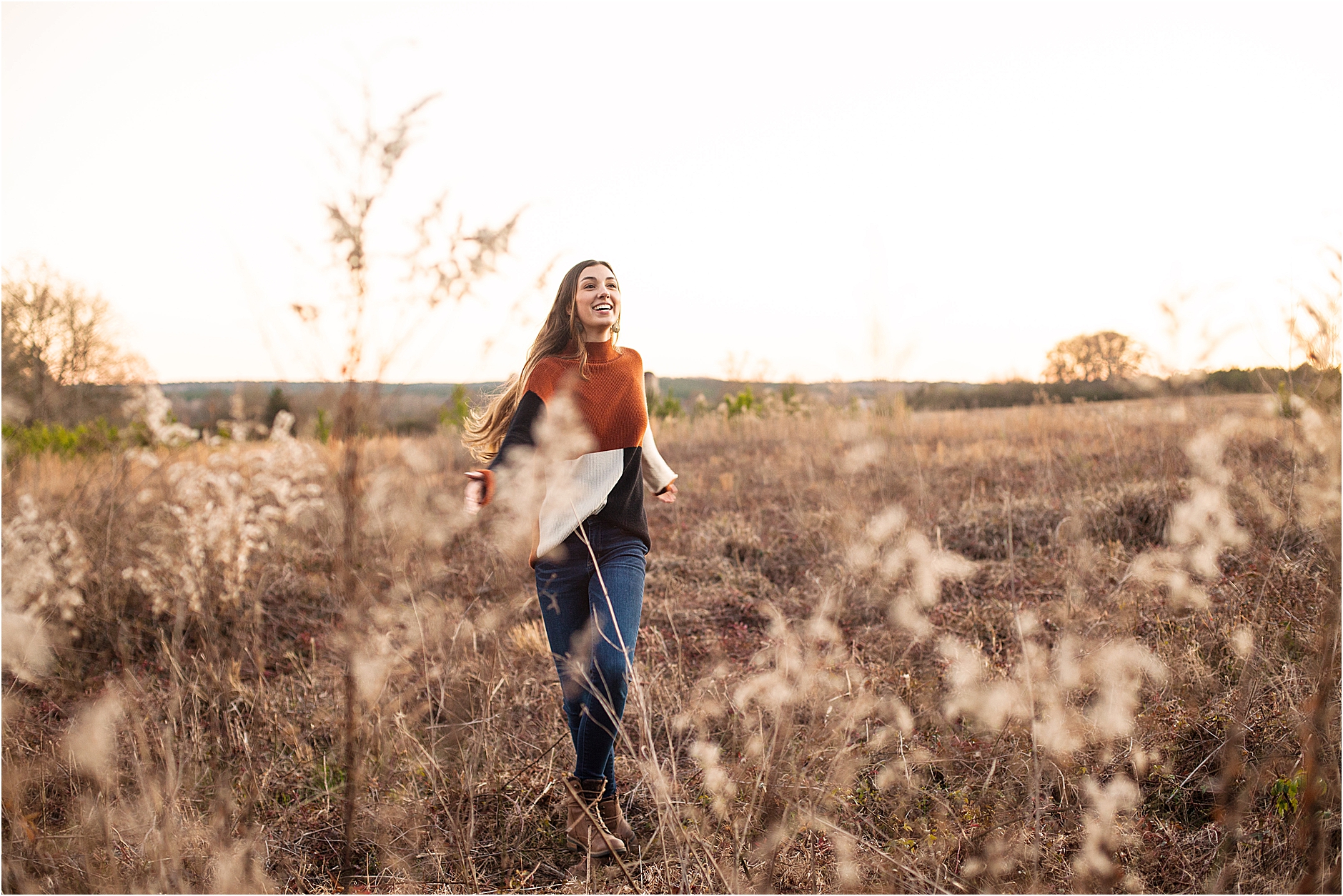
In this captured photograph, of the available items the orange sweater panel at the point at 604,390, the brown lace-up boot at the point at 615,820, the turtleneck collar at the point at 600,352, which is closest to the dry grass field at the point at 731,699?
the brown lace-up boot at the point at 615,820

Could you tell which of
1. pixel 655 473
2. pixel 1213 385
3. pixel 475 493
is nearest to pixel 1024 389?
pixel 1213 385

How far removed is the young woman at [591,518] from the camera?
2.43 meters

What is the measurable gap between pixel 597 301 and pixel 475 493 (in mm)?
926

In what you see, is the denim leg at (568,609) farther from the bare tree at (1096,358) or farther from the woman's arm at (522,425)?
the bare tree at (1096,358)

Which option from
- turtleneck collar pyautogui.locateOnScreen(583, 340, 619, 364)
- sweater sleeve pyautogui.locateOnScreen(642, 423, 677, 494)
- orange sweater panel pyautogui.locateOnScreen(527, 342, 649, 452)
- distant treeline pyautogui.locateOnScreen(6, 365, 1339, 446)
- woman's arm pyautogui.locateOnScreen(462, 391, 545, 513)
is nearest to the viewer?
distant treeline pyautogui.locateOnScreen(6, 365, 1339, 446)

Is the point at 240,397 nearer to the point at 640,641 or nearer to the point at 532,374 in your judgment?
the point at 532,374

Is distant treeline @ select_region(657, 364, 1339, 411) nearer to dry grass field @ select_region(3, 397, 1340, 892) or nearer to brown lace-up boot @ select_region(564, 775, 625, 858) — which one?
dry grass field @ select_region(3, 397, 1340, 892)

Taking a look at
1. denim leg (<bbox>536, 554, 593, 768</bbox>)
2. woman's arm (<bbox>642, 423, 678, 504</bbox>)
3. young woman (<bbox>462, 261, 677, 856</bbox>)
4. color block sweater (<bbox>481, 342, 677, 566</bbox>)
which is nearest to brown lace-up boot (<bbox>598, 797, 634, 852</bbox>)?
young woman (<bbox>462, 261, 677, 856</bbox>)

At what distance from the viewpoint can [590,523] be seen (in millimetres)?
2613

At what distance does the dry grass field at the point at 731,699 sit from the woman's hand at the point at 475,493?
0.15 meters

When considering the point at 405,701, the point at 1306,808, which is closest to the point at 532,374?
the point at 405,701

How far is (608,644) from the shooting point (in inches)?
93.0

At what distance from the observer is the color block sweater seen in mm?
2502

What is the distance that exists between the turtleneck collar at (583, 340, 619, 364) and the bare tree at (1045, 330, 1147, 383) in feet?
6.76
